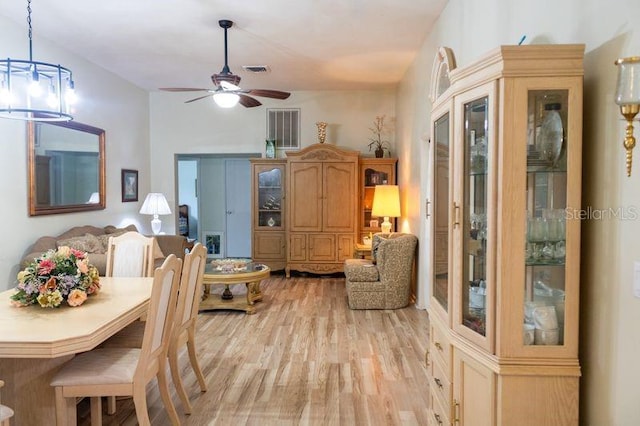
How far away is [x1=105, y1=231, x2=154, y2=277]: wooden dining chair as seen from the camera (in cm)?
363

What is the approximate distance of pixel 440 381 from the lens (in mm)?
2404

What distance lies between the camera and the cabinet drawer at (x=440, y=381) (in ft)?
7.26

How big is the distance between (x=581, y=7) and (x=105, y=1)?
3.69 metres

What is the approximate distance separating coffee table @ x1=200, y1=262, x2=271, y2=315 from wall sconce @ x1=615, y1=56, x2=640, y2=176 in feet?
13.7

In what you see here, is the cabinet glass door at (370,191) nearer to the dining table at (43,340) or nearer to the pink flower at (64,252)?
the dining table at (43,340)

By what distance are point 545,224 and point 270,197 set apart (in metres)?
5.88

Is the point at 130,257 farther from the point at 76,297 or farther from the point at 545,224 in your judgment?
the point at 545,224

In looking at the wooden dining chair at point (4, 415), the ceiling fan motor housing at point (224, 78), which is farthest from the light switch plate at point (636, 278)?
the ceiling fan motor housing at point (224, 78)

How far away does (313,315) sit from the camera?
16.6 ft

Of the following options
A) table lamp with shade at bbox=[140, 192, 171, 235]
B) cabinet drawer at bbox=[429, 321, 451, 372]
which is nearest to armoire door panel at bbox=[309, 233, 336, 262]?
table lamp with shade at bbox=[140, 192, 171, 235]

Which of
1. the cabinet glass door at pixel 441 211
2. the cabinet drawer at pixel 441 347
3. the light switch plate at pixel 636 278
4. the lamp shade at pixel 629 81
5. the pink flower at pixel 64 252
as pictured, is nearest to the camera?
the lamp shade at pixel 629 81

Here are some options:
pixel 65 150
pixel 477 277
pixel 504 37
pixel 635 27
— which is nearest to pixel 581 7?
pixel 635 27

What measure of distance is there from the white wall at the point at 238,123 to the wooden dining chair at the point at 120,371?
5.43 metres

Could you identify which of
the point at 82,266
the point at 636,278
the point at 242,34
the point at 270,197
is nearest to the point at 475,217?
the point at 636,278
